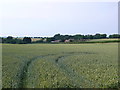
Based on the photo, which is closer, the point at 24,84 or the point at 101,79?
the point at 24,84

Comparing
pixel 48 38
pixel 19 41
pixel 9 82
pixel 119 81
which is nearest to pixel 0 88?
pixel 9 82

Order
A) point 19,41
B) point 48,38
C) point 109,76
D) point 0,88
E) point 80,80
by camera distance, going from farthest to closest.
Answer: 1. point 48,38
2. point 19,41
3. point 109,76
4. point 80,80
5. point 0,88

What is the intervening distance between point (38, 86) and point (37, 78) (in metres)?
1.76

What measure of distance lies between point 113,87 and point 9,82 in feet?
→ 21.6

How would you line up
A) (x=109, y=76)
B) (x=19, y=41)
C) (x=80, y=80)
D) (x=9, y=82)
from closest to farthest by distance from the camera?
(x=9, y=82)
(x=80, y=80)
(x=109, y=76)
(x=19, y=41)

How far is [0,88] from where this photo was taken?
32.0 feet

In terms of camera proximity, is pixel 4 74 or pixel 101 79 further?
pixel 4 74

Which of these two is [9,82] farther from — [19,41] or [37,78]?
[19,41]

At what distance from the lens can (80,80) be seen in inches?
447

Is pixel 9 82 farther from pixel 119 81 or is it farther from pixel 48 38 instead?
pixel 48 38

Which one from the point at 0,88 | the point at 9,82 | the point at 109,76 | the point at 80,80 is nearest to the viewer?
the point at 0,88

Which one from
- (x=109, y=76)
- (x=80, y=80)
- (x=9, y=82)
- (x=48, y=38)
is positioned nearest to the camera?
(x=9, y=82)

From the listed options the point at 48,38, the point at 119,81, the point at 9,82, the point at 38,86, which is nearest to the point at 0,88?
the point at 9,82

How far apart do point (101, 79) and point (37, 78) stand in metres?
4.53
